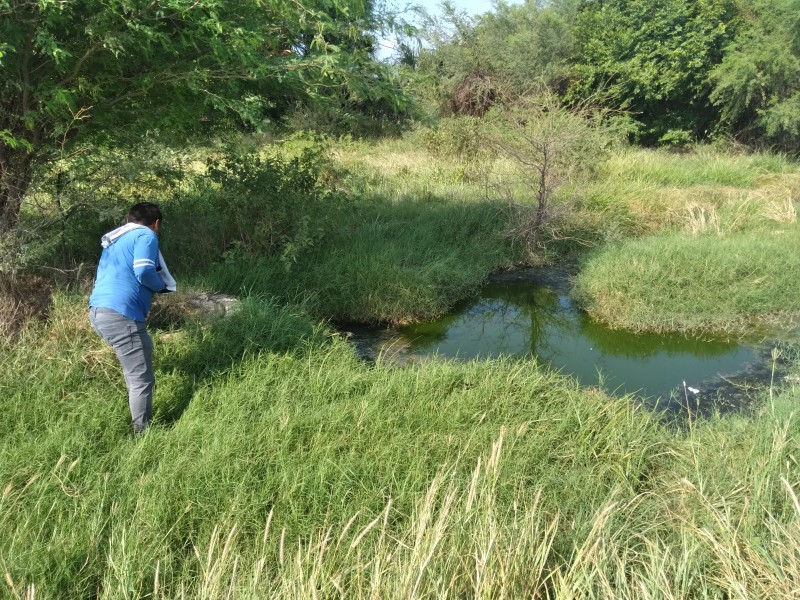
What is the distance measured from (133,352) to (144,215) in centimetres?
94

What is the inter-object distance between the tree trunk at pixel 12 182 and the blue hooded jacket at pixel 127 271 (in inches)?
60.8

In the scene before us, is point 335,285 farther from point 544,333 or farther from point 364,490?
point 364,490

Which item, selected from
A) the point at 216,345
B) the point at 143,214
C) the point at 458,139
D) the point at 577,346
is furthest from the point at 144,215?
the point at 458,139

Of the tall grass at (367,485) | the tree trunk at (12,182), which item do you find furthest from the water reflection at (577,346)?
the tree trunk at (12,182)

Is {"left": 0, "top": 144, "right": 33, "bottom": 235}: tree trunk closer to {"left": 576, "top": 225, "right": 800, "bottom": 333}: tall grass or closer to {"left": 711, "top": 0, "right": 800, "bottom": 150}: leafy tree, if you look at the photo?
{"left": 576, "top": 225, "right": 800, "bottom": 333}: tall grass

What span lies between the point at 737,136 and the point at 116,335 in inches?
855

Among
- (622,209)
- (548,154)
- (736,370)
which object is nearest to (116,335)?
(736,370)

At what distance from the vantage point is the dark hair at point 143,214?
3986 mm

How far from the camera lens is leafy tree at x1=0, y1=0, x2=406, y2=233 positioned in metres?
4.28

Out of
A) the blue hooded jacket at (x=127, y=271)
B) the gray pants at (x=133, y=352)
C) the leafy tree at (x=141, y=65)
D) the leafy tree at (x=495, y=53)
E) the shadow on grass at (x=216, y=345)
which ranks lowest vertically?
the shadow on grass at (x=216, y=345)

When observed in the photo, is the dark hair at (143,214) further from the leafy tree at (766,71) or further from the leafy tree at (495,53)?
the leafy tree at (766,71)

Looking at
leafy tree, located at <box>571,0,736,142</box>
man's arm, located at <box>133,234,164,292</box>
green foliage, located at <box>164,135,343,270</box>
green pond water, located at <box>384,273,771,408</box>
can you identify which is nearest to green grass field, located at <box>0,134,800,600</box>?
green foliage, located at <box>164,135,343,270</box>

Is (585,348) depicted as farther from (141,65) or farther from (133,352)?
(141,65)

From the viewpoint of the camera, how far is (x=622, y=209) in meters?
11.4
